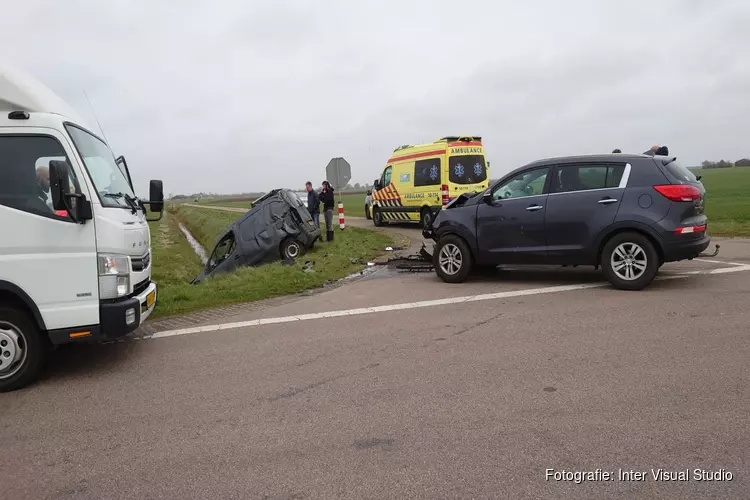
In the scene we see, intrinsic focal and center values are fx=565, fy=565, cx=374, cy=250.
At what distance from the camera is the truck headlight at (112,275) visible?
16.5 feet

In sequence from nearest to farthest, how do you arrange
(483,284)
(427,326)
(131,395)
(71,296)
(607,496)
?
1. (607,496)
2. (131,395)
3. (71,296)
4. (427,326)
5. (483,284)

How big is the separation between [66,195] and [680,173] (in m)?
7.30

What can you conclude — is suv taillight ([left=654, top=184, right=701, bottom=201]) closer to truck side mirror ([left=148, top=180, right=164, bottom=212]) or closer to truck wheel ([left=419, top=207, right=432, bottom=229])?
truck side mirror ([left=148, top=180, right=164, bottom=212])

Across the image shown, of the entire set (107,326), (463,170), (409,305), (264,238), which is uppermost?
(463,170)

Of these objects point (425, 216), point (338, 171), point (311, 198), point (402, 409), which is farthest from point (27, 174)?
point (338, 171)

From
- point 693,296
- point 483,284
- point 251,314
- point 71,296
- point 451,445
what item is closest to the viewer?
point 451,445

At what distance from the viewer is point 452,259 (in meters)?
9.09

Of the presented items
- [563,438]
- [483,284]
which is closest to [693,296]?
[483,284]

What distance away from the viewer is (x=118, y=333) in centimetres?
507

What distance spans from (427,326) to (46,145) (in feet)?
13.5

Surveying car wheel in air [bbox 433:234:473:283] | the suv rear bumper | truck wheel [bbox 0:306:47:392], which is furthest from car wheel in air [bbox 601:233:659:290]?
truck wheel [bbox 0:306:47:392]

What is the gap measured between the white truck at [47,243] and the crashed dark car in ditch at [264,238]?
7847 millimetres

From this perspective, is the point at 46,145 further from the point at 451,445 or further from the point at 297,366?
the point at 451,445

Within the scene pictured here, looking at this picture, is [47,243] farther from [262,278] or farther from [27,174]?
[262,278]
